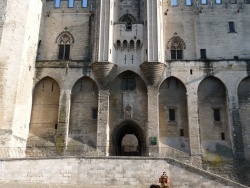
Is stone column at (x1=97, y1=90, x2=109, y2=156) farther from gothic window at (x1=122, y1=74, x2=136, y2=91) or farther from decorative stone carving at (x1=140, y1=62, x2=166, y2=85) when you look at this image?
decorative stone carving at (x1=140, y1=62, x2=166, y2=85)

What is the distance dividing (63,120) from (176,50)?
11.0m

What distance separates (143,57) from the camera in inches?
947

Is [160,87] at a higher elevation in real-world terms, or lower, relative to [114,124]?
higher

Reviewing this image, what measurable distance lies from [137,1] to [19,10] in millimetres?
10044

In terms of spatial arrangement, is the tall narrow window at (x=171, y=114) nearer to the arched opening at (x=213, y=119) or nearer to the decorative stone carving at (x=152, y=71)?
the arched opening at (x=213, y=119)

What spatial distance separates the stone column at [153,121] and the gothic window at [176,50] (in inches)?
161

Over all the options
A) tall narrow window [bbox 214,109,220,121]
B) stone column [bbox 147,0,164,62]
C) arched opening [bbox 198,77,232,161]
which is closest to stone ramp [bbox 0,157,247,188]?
arched opening [bbox 198,77,232,161]

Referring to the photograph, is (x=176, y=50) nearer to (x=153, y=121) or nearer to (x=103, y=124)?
(x=153, y=121)

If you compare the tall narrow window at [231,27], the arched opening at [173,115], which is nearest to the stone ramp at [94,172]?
the arched opening at [173,115]

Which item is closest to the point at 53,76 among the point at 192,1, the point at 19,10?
the point at 19,10

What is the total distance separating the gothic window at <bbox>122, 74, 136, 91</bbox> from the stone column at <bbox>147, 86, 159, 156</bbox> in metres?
1.65

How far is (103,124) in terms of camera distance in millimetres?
22609

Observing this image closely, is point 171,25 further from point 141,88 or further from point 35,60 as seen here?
point 35,60

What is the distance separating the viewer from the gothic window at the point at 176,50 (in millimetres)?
25688
